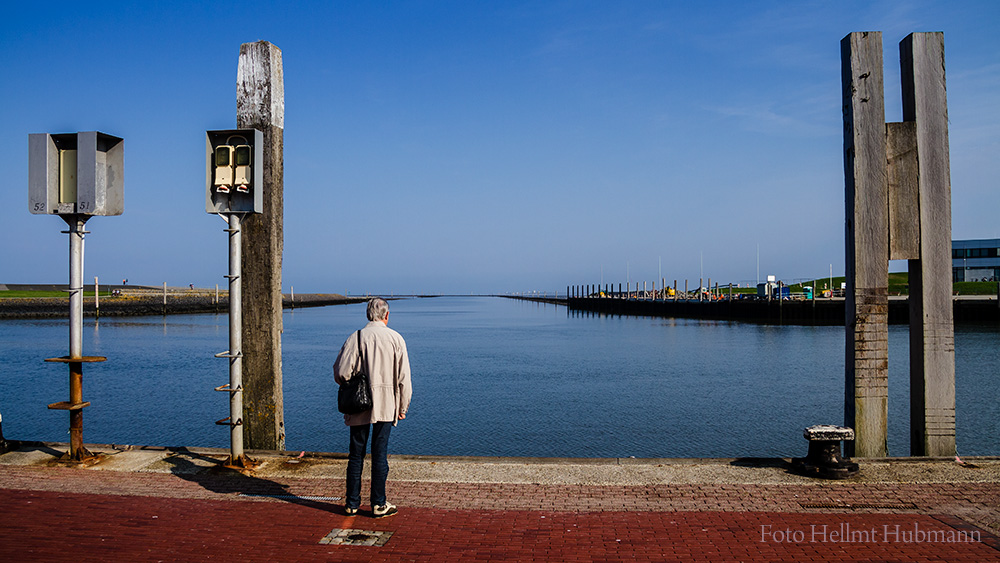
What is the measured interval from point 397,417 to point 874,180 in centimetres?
519

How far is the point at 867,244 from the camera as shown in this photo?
663 cm

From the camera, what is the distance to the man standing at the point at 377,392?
486 cm

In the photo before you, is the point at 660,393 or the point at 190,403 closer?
the point at 190,403

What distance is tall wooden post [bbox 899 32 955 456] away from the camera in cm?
660

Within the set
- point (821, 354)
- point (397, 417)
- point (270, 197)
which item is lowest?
point (821, 354)

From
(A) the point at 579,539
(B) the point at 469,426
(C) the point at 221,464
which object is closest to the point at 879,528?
(A) the point at 579,539

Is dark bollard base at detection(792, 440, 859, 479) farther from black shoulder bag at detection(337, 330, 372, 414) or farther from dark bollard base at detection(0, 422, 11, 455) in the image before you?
dark bollard base at detection(0, 422, 11, 455)

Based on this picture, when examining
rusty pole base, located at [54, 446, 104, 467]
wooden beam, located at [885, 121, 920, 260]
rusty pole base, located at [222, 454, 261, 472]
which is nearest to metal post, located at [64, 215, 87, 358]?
rusty pole base, located at [54, 446, 104, 467]

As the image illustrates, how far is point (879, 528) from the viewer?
457cm

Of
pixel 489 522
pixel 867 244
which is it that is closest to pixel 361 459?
pixel 489 522

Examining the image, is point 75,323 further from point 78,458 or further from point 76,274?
point 78,458

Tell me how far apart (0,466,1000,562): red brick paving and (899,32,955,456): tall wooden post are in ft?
4.22

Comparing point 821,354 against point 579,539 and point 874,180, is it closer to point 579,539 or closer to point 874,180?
point 874,180

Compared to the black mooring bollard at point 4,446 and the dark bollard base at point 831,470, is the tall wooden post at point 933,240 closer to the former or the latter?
the dark bollard base at point 831,470
